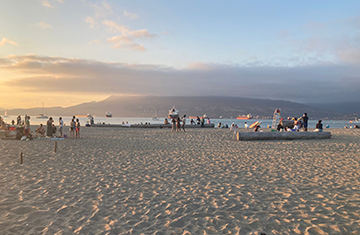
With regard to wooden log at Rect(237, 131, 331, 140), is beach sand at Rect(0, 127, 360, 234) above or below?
below

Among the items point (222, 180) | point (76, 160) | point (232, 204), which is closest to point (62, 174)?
point (76, 160)

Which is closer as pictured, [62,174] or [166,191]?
[166,191]

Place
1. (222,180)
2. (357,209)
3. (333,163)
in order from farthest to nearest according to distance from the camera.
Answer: (333,163) → (222,180) → (357,209)

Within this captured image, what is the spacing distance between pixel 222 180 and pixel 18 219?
16.7 ft

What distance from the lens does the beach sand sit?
4.37 meters

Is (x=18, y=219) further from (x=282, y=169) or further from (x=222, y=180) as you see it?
(x=282, y=169)

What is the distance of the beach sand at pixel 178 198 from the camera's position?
172 inches

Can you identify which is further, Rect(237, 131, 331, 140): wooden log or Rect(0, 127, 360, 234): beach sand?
Rect(237, 131, 331, 140): wooden log

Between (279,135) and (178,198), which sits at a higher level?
(279,135)

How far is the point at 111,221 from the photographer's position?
14.9 ft

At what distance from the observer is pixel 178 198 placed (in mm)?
5828

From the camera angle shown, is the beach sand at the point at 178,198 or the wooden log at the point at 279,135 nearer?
the beach sand at the point at 178,198

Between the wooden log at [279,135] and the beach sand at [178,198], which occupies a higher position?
the wooden log at [279,135]

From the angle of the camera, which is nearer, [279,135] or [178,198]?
[178,198]
